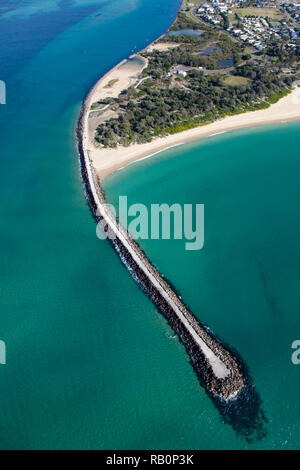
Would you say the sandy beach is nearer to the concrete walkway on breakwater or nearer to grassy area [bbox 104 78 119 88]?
grassy area [bbox 104 78 119 88]

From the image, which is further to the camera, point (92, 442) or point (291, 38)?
point (291, 38)

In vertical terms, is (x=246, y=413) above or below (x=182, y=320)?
below

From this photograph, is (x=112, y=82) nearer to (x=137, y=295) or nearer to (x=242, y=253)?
(x=242, y=253)

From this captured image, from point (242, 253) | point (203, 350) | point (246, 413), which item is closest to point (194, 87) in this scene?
point (242, 253)

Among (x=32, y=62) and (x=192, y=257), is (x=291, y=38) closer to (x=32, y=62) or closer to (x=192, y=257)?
(x=32, y=62)

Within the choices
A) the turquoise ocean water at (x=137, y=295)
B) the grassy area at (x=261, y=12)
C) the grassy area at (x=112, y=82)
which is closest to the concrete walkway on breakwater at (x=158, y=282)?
the turquoise ocean water at (x=137, y=295)

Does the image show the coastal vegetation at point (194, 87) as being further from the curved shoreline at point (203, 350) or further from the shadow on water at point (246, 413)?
the shadow on water at point (246, 413)
